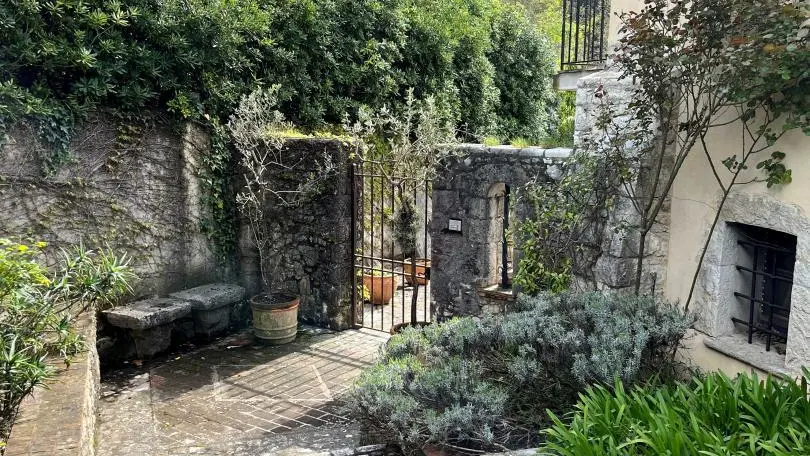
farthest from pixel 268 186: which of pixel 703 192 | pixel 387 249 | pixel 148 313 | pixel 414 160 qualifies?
pixel 703 192

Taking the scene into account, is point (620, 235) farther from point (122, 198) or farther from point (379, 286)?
point (122, 198)

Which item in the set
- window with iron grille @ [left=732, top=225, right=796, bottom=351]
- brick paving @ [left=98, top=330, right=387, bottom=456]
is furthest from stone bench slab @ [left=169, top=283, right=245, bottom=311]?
window with iron grille @ [left=732, top=225, right=796, bottom=351]

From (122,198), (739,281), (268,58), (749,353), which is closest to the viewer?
(749,353)

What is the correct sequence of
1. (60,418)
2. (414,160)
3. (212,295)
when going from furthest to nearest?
1. (212,295)
2. (414,160)
3. (60,418)

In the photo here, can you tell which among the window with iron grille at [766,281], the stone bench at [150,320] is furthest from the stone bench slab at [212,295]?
the window with iron grille at [766,281]

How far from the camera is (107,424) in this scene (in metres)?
6.00

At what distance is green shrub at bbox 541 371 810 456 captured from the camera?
10.2ft

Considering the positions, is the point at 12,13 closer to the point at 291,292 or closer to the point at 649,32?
the point at 291,292

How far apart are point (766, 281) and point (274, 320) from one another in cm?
529

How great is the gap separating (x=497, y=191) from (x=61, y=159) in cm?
457

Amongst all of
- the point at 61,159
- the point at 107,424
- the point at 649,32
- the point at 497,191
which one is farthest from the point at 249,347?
the point at 649,32

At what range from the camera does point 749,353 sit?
14.8ft

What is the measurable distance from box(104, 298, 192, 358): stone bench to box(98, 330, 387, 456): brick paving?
22 centimetres

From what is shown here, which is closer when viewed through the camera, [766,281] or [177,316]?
[766,281]
